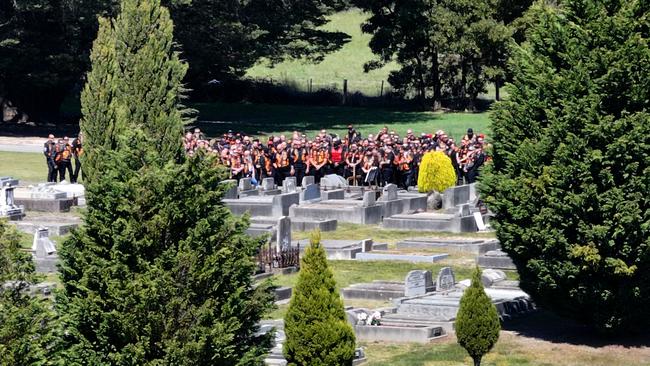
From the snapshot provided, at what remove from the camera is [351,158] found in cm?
4359

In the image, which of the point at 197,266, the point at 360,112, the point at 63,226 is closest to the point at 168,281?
the point at 197,266

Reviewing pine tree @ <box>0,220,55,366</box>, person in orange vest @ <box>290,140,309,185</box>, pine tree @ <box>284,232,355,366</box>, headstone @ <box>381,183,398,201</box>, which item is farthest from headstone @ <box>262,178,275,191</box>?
pine tree @ <box>0,220,55,366</box>

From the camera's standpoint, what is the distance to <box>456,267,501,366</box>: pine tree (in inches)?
786

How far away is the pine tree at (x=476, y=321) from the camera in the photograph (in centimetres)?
1995

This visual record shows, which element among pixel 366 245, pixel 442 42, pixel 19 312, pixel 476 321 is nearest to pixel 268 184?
pixel 366 245

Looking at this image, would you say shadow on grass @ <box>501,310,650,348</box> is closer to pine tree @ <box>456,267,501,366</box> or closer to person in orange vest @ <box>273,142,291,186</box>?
pine tree @ <box>456,267,501,366</box>

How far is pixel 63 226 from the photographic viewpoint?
34.3 m

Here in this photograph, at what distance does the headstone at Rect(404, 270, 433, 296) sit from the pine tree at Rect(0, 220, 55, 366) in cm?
1283

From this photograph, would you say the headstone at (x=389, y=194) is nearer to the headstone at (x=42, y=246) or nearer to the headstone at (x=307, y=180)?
the headstone at (x=307, y=180)

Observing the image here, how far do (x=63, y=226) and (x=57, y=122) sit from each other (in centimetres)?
3346

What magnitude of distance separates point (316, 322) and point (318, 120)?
174 feet

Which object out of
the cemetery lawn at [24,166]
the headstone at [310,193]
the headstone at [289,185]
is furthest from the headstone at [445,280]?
the cemetery lawn at [24,166]

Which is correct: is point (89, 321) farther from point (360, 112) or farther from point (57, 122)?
point (360, 112)

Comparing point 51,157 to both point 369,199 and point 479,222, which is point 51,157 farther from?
point 479,222
